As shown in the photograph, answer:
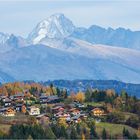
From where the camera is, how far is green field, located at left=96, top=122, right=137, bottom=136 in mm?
140500

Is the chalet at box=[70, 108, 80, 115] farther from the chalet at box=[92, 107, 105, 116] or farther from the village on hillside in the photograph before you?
the chalet at box=[92, 107, 105, 116]

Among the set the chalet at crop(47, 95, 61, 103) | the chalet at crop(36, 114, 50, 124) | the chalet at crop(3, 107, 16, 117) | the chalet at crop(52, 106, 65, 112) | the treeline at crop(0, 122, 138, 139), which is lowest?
the treeline at crop(0, 122, 138, 139)

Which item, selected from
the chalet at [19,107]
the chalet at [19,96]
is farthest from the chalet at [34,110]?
the chalet at [19,96]

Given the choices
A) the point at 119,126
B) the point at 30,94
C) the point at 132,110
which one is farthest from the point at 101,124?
the point at 30,94

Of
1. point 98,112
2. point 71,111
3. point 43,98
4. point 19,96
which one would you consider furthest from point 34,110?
point 19,96

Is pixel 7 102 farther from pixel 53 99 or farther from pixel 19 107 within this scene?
pixel 53 99

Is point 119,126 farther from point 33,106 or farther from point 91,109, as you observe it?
point 33,106

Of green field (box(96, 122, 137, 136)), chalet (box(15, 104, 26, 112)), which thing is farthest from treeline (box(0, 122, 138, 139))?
chalet (box(15, 104, 26, 112))

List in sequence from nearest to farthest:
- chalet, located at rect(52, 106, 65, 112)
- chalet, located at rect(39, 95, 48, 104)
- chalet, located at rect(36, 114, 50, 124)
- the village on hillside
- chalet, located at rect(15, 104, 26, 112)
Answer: the village on hillside → chalet, located at rect(36, 114, 50, 124) → chalet, located at rect(52, 106, 65, 112) → chalet, located at rect(15, 104, 26, 112) → chalet, located at rect(39, 95, 48, 104)

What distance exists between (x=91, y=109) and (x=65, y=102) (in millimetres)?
16391

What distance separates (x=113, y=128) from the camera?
145375mm

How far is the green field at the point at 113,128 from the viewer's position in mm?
140500

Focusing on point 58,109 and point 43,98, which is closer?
point 58,109

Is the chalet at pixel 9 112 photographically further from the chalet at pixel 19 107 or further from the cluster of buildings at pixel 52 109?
the chalet at pixel 19 107
